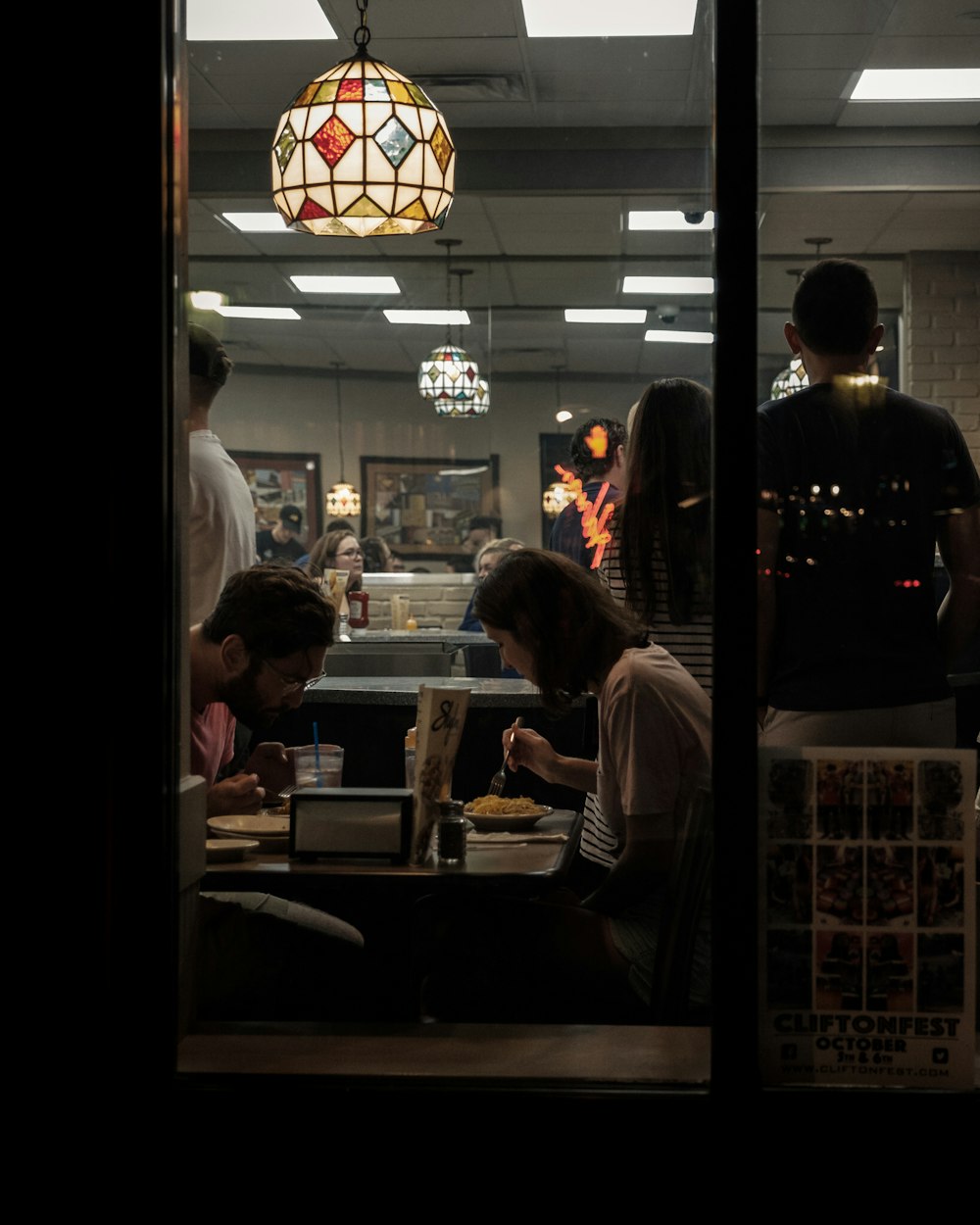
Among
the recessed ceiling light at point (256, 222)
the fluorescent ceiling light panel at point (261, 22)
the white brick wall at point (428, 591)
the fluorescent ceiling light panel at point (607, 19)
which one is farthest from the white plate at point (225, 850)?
the white brick wall at point (428, 591)

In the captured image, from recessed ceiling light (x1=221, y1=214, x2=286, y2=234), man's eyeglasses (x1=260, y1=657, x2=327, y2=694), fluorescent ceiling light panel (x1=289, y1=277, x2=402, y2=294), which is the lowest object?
man's eyeglasses (x1=260, y1=657, x2=327, y2=694)

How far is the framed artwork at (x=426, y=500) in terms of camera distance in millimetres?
8188

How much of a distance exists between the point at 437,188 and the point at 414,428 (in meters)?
4.97

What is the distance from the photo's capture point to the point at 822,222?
511cm

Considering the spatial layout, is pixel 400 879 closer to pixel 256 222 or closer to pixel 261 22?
pixel 261 22

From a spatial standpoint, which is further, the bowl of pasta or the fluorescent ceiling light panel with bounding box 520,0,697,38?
the fluorescent ceiling light panel with bounding box 520,0,697,38

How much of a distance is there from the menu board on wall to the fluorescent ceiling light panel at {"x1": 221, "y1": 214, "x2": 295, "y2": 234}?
5.62 metres

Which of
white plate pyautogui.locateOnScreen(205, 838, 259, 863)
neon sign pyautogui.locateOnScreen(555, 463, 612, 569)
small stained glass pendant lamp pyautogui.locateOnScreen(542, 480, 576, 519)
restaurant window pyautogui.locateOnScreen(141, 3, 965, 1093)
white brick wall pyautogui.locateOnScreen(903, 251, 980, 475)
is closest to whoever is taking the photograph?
white plate pyautogui.locateOnScreen(205, 838, 259, 863)

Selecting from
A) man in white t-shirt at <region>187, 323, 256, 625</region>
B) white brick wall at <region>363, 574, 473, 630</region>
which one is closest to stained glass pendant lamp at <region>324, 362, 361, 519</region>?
white brick wall at <region>363, 574, 473, 630</region>

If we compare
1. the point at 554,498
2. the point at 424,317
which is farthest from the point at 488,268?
the point at 554,498

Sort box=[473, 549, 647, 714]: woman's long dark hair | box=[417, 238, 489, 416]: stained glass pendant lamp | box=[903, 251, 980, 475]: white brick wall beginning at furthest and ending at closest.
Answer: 1. box=[417, 238, 489, 416]: stained glass pendant lamp
2. box=[903, 251, 980, 475]: white brick wall
3. box=[473, 549, 647, 714]: woman's long dark hair

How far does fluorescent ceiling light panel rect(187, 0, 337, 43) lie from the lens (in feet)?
15.4

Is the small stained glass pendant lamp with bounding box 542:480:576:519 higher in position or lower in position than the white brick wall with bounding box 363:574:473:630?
higher

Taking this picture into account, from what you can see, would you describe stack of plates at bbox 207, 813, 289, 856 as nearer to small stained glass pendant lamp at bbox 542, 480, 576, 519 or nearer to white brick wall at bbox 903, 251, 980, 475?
white brick wall at bbox 903, 251, 980, 475
